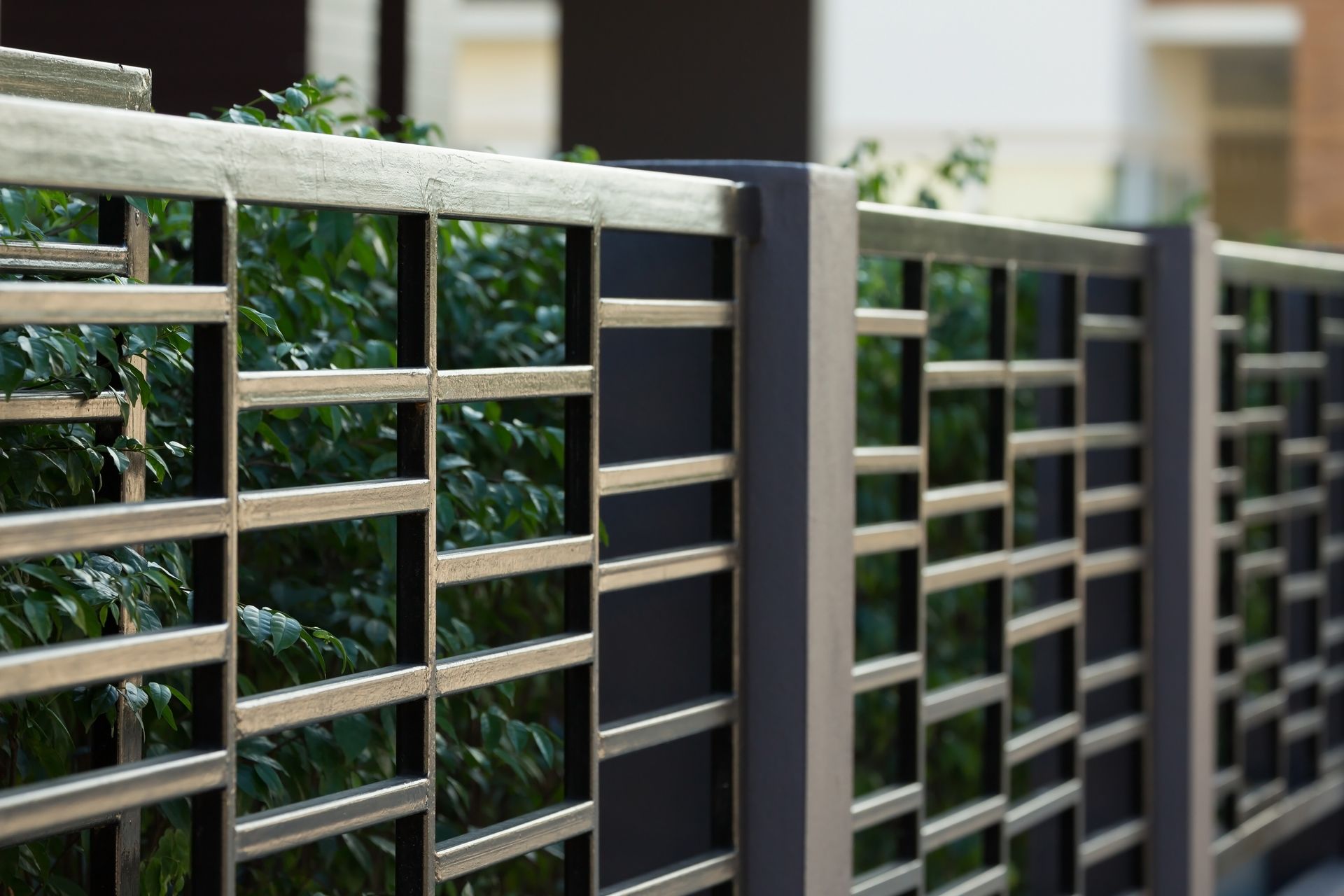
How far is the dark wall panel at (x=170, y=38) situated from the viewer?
158 inches

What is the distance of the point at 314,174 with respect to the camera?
158 cm

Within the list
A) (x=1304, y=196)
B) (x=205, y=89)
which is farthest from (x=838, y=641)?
(x=1304, y=196)

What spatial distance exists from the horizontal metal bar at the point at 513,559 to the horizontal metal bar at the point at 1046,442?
108 cm

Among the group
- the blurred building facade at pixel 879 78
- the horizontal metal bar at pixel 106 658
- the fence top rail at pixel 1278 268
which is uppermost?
the blurred building facade at pixel 879 78

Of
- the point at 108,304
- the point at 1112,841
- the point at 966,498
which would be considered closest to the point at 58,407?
the point at 108,304

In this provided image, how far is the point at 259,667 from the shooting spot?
230 cm

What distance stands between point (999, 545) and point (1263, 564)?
4.77ft

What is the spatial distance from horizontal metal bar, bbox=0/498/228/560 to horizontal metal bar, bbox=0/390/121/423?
0.28 metres

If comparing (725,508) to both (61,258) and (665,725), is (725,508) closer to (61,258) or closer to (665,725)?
(665,725)

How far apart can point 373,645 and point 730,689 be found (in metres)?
0.46

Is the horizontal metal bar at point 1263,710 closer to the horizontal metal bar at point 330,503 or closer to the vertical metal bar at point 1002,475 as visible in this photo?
the vertical metal bar at point 1002,475

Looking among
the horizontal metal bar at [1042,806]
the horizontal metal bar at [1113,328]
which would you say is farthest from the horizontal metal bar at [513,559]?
the horizontal metal bar at [1113,328]

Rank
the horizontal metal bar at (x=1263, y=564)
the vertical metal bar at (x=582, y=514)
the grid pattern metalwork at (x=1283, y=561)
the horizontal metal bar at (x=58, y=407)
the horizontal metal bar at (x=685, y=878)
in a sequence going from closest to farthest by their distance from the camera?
the horizontal metal bar at (x=58, y=407) < the vertical metal bar at (x=582, y=514) < the horizontal metal bar at (x=685, y=878) < the grid pattern metalwork at (x=1283, y=561) < the horizontal metal bar at (x=1263, y=564)

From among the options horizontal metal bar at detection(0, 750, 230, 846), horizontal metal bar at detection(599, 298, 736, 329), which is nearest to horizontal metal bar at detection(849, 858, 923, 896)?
horizontal metal bar at detection(599, 298, 736, 329)
